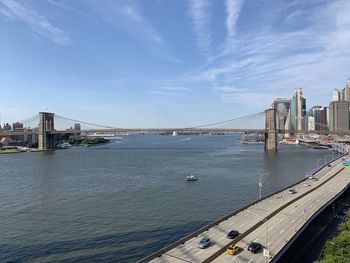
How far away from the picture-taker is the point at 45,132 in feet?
364

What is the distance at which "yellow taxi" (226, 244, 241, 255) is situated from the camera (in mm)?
17595

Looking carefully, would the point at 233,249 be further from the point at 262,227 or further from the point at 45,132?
the point at 45,132

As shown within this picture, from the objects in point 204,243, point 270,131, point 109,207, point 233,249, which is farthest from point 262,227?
point 270,131

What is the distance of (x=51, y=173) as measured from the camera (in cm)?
5225

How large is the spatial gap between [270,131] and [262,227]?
86447mm

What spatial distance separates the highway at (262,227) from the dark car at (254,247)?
0.81 feet

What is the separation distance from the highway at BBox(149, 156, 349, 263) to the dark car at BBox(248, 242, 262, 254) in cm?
25

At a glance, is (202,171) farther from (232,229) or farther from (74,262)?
(74,262)

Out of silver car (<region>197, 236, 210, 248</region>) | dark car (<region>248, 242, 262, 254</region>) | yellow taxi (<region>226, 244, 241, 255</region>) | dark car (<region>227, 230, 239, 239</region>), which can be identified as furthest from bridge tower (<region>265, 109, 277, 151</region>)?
yellow taxi (<region>226, 244, 241, 255</region>)

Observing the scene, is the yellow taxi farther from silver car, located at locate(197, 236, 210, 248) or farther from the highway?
silver car, located at locate(197, 236, 210, 248)

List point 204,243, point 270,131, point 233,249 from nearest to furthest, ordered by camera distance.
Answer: point 233,249 < point 204,243 < point 270,131

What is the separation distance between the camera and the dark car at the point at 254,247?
18.0m

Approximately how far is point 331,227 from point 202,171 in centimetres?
2902

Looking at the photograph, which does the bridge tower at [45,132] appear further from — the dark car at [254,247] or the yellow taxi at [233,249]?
the dark car at [254,247]
